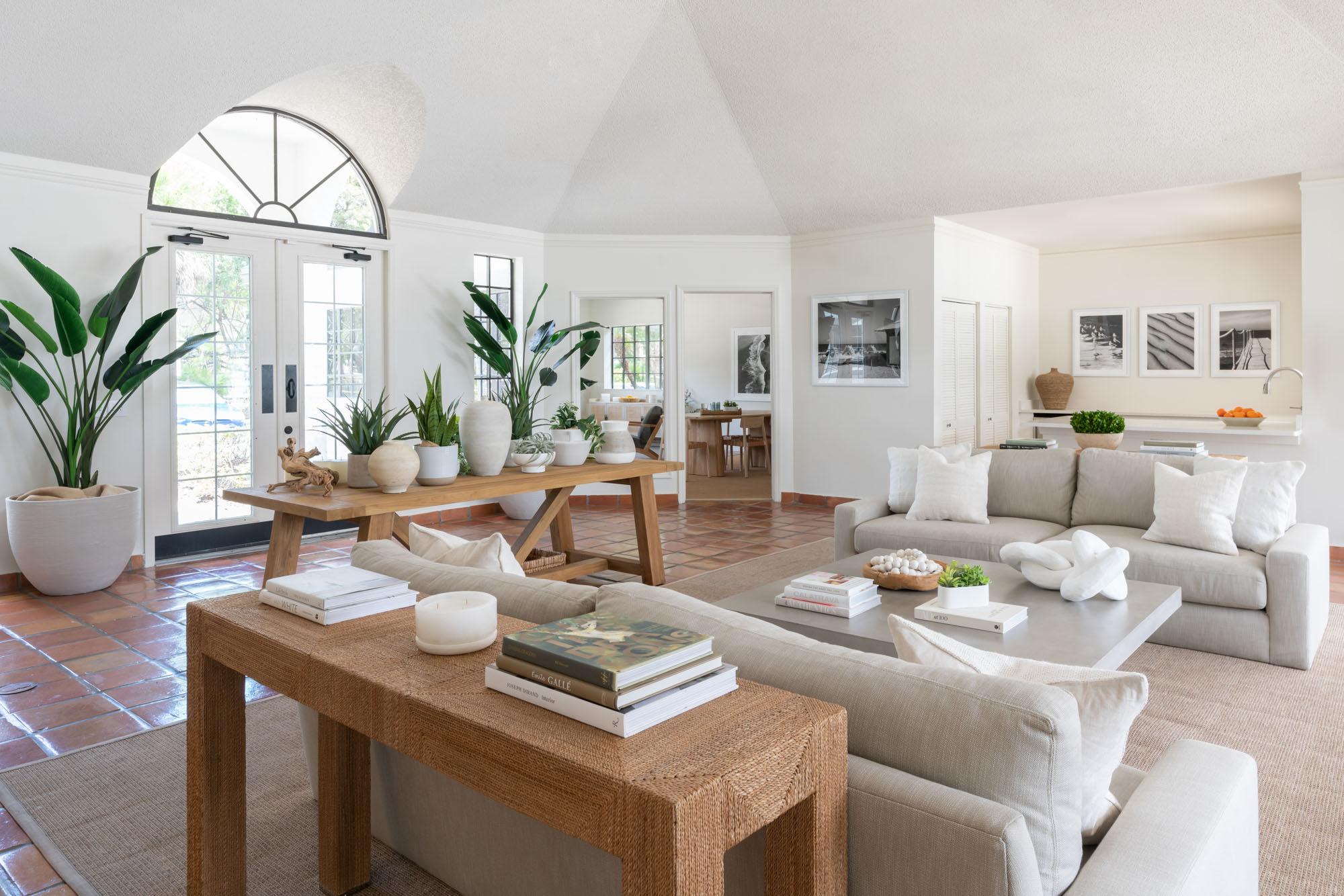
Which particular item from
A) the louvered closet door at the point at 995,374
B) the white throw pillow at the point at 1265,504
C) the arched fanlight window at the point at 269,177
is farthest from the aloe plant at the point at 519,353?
the white throw pillow at the point at 1265,504

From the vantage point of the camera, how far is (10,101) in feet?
14.8

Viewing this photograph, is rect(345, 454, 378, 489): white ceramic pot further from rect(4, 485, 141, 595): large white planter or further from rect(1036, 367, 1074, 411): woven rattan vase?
rect(1036, 367, 1074, 411): woven rattan vase

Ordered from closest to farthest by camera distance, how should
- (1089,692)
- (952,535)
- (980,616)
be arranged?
(1089,692) → (980,616) → (952,535)

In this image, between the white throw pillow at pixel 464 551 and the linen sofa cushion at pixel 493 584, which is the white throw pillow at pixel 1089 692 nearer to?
the linen sofa cushion at pixel 493 584

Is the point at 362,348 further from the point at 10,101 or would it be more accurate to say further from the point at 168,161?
the point at 10,101

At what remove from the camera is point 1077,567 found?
322 cm

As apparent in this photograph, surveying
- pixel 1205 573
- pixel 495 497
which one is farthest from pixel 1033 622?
pixel 495 497

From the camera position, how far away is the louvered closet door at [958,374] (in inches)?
301

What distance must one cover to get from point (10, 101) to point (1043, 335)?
904cm

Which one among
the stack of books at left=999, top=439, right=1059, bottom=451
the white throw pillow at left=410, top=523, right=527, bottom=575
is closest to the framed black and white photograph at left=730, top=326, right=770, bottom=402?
the stack of books at left=999, top=439, right=1059, bottom=451

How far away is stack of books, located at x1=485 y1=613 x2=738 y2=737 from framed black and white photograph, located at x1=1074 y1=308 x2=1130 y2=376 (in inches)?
356

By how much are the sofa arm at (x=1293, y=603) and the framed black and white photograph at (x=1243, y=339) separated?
5.45 meters

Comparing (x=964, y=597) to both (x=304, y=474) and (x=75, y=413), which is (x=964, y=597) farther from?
(x=75, y=413)

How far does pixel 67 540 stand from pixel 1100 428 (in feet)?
20.0
